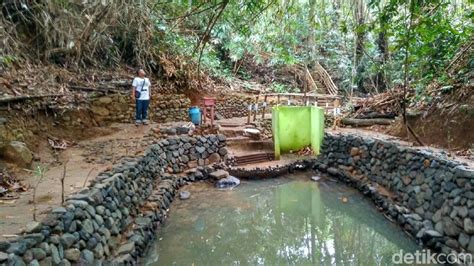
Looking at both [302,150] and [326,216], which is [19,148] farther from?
[302,150]

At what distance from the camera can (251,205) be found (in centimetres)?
615

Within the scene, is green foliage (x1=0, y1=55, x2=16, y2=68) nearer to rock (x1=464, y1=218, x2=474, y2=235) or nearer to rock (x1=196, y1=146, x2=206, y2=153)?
rock (x1=196, y1=146, x2=206, y2=153)

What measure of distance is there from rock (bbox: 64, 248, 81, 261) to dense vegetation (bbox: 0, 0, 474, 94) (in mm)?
2180

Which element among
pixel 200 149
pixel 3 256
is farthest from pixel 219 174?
pixel 3 256

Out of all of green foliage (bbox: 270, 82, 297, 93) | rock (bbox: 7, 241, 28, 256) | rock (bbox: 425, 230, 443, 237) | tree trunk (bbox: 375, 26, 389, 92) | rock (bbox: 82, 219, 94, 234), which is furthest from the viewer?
green foliage (bbox: 270, 82, 297, 93)

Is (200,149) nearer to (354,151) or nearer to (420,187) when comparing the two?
(354,151)

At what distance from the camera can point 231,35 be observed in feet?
40.3

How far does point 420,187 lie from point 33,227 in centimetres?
478

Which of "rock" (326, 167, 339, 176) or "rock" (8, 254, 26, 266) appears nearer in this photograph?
"rock" (8, 254, 26, 266)

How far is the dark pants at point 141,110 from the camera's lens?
777 cm

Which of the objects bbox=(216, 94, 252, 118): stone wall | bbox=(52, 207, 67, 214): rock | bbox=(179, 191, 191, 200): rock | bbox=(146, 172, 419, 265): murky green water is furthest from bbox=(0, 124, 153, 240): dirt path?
bbox=(216, 94, 252, 118): stone wall

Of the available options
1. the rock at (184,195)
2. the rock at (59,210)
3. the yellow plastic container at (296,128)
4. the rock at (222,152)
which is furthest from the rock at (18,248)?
the yellow plastic container at (296,128)

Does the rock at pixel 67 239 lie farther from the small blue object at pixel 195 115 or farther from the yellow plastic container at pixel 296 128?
the yellow plastic container at pixel 296 128

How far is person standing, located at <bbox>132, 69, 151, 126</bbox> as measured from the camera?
7.57 m
